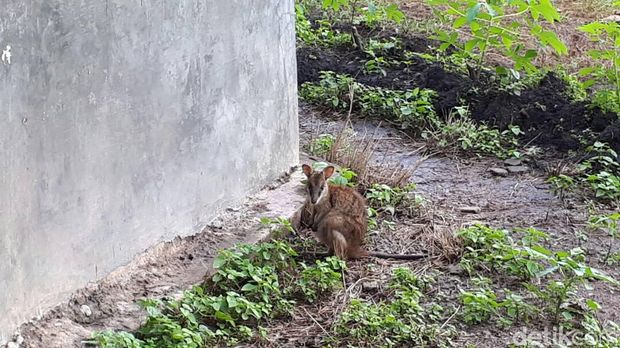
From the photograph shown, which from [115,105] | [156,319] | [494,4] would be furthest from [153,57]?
[494,4]

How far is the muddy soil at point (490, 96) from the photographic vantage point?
8.88 metres

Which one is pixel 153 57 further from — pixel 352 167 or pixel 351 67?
pixel 351 67

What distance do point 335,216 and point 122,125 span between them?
1.80m

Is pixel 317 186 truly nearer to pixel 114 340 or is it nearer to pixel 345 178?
pixel 345 178

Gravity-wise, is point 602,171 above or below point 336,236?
below

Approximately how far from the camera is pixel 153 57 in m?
5.60

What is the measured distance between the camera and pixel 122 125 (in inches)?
212

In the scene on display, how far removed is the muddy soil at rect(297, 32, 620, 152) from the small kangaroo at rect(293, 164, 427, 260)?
294 cm

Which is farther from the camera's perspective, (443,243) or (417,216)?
(417,216)

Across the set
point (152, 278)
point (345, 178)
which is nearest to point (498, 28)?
point (345, 178)

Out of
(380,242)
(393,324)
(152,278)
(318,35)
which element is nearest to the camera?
(393,324)

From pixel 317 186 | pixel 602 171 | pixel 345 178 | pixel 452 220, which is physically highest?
pixel 317 186

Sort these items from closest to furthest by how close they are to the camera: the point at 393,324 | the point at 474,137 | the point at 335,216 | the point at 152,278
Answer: the point at 393,324
the point at 152,278
the point at 335,216
the point at 474,137

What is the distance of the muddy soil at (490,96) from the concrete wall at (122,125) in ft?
10.1
